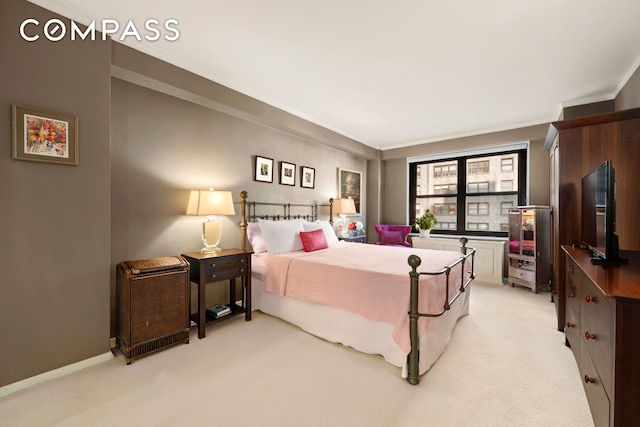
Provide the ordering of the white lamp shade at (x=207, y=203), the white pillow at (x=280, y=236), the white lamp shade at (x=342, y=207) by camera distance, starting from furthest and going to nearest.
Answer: the white lamp shade at (x=342, y=207) < the white pillow at (x=280, y=236) < the white lamp shade at (x=207, y=203)

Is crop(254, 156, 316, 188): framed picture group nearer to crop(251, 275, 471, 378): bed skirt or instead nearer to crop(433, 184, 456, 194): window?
crop(251, 275, 471, 378): bed skirt

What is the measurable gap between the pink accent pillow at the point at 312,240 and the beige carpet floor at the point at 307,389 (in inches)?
45.2

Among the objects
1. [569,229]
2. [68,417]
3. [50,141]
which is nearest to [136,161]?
[50,141]

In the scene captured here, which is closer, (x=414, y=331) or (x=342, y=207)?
(x=414, y=331)

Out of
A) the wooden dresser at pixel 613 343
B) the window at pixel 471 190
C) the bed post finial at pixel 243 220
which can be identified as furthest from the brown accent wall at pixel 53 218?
the window at pixel 471 190

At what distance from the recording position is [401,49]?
2.53 meters

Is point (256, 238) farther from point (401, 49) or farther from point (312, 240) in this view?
point (401, 49)

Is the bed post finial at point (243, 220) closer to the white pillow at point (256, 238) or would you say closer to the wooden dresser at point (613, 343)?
the white pillow at point (256, 238)

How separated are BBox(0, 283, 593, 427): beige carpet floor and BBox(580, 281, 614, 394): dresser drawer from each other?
54 cm

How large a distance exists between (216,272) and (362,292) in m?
1.52

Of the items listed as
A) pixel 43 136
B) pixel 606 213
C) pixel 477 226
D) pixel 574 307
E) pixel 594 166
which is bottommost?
pixel 574 307

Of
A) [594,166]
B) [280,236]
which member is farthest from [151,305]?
[594,166]

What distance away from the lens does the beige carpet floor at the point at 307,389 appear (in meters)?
1.67

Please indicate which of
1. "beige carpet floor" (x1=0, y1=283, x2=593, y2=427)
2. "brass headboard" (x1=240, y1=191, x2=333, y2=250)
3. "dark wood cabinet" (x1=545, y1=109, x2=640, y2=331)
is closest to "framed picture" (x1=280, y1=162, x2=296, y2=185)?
"brass headboard" (x1=240, y1=191, x2=333, y2=250)
